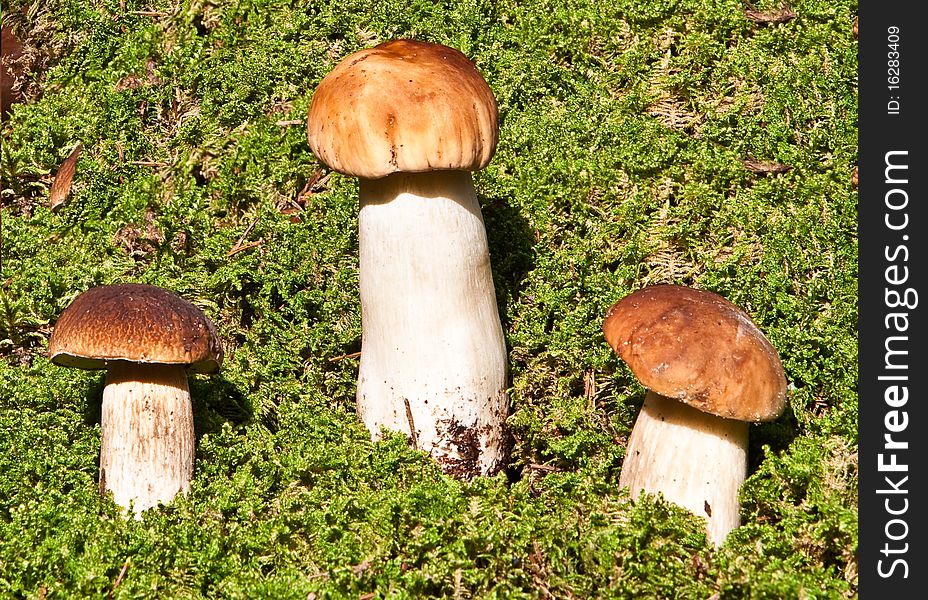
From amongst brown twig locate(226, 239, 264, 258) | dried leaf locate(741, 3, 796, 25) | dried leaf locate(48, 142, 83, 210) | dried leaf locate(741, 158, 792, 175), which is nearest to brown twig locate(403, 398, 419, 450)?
brown twig locate(226, 239, 264, 258)

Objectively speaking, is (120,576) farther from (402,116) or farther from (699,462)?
(699,462)

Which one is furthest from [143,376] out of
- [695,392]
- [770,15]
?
[770,15]

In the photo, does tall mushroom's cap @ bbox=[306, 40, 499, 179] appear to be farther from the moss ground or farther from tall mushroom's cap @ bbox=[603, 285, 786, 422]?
the moss ground

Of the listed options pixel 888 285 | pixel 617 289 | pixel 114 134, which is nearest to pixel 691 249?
pixel 617 289

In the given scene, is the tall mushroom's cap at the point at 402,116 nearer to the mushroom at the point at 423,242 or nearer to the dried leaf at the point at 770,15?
the mushroom at the point at 423,242

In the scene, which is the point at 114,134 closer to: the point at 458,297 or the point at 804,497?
the point at 458,297
